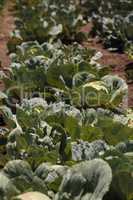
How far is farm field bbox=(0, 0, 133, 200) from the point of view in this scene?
3.80 m

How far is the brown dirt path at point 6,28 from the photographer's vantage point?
9.32m

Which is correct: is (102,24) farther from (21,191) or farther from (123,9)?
(21,191)

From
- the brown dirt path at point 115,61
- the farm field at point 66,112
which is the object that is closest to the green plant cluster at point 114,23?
the farm field at point 66,112

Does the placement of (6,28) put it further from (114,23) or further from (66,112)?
(66,112)

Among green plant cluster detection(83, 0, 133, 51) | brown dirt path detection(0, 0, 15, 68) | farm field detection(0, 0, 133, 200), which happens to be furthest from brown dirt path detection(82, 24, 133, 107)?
brown dirt path detection(0, 0, 15, 68)

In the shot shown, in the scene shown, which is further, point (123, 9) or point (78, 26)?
point (123, 9)

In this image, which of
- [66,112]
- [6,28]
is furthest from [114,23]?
[66,112]

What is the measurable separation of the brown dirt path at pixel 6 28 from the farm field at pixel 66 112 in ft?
0.11

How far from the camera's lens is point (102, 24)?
1131cm

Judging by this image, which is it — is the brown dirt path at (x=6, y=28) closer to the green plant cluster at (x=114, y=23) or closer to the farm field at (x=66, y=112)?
the farm field at (x=66, y=112)

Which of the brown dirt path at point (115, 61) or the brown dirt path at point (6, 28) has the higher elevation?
the brown dirt path at point (6, 28)

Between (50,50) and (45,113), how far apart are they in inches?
119

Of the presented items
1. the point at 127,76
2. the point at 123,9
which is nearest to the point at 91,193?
the point at 127,76

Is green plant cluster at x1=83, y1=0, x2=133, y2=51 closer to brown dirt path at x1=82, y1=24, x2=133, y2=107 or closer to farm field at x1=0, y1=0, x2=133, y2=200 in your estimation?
farm field at x1=0, y1=0, x2=133, y2=200
